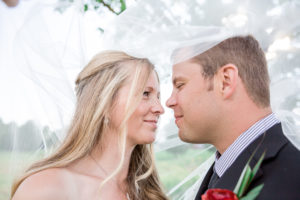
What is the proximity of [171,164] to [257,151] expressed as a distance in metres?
1.93

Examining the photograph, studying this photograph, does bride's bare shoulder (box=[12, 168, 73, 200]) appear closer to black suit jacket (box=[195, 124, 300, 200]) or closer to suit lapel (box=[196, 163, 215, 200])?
suit lapel (box=[196, 163, 215, 200])

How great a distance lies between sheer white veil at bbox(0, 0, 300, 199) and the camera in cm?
248

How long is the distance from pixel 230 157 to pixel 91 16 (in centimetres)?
172

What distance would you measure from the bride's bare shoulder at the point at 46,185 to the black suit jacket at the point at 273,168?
1105mm

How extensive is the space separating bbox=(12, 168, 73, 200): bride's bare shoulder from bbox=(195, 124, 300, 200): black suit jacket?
43.5 inches

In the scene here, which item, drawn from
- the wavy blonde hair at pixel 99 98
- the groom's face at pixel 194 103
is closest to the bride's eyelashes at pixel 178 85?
the groom's face at pixel 194 103

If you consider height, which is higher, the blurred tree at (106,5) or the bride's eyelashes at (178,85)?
the blurred tree at (106,5)

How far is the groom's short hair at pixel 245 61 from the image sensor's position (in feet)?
8.39

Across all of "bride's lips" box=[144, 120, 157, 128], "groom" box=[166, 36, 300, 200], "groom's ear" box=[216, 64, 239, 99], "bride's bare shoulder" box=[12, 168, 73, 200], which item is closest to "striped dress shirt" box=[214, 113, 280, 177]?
"groom" box=[166, 36, 300, 200]

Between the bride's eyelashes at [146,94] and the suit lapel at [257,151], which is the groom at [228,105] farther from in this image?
the bride's eyelashes at [146,94]

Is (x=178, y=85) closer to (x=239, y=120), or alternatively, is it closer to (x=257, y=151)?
(x=239, y=120)

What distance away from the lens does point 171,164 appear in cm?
401

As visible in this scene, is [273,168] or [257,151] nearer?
[273,168]

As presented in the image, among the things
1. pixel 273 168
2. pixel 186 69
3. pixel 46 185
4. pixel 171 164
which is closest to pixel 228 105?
pixel 186 69
